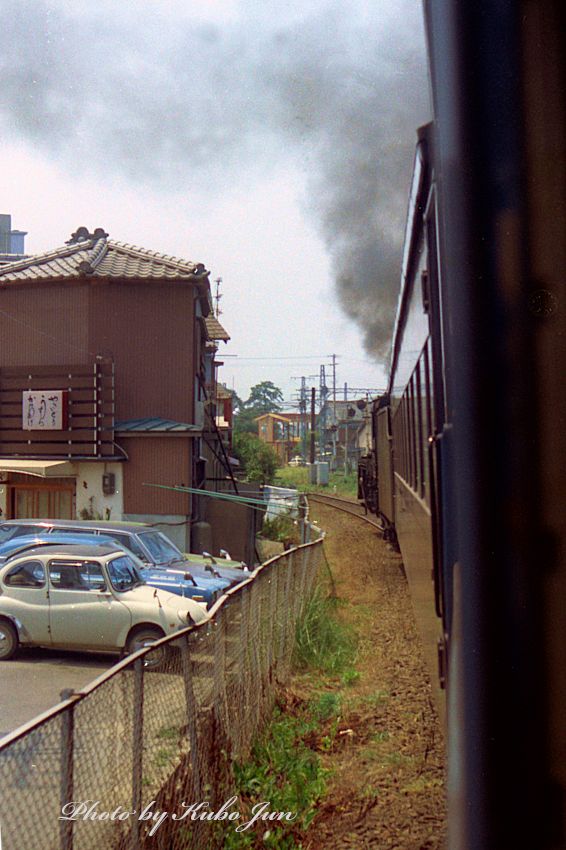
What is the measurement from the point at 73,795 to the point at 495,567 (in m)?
1.50

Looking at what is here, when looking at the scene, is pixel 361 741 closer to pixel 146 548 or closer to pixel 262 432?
pixel 146 548

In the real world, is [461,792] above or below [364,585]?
above

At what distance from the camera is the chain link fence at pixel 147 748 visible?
6.40 feet

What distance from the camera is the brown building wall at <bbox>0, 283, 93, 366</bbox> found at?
1274cm

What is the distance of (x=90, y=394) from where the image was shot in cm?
1286

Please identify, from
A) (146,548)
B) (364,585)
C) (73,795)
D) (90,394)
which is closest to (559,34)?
(73,795)

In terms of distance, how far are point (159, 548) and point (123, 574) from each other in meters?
2.02

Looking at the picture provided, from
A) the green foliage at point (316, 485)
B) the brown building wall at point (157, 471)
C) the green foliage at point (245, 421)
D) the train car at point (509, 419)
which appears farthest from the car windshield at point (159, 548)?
the green foliage at point (316, 485)

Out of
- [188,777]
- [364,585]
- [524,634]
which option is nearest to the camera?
[524,634]

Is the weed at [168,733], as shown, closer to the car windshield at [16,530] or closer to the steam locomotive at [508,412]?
the steam locomotive at [508,412]

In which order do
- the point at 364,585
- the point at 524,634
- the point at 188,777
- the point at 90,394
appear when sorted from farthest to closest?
the point at 90,394, the point at 364,585, the point at 188,777, the point at 524,634

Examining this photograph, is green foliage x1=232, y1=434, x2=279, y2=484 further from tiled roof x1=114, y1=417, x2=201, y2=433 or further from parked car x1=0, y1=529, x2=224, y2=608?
parked car x1=0, y1=529, x2=224, y2=608

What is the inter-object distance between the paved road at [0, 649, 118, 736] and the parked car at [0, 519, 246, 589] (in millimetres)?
1741

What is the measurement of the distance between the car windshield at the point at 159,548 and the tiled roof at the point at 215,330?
7681 millimetres
